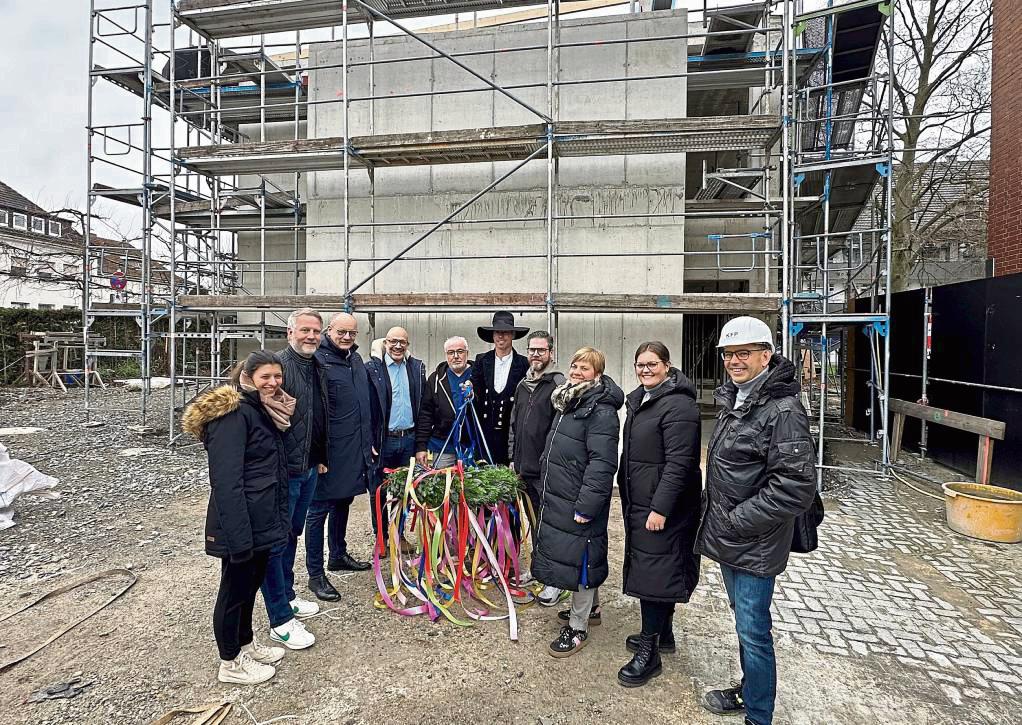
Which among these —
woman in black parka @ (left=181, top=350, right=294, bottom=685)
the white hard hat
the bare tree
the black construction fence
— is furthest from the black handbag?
the bare tree

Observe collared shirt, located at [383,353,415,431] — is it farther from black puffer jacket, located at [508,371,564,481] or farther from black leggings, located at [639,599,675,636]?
black leggings, located at [639,599,675,636]

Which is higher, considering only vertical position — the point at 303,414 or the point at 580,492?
the point at 303,414

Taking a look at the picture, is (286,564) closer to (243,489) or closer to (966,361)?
(243,489)

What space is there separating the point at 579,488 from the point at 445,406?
1.66 m

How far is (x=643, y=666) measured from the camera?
114 inches

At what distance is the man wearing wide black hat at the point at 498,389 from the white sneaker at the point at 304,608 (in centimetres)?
161

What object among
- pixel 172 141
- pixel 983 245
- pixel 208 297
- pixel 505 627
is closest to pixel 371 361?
pixel 505 627

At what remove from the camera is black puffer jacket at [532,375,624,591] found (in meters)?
3.02

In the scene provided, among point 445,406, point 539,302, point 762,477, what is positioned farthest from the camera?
point 539,302

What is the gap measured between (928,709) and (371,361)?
3915 mm

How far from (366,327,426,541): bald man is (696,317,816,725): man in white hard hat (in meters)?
2.65

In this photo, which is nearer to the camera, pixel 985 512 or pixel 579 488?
pixel 579 488

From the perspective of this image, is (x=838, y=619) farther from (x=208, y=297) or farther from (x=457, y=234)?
(x=208, y=297)

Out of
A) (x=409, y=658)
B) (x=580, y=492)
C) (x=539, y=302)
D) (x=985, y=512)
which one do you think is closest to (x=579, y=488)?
(x=580, y=492)
